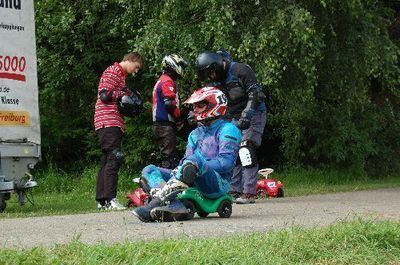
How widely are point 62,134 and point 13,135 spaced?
10.2 m

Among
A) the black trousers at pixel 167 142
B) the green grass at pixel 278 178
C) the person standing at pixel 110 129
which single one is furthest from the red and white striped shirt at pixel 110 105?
the green grass at pixel 278 178

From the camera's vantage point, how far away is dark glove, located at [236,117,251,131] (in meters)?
11.6

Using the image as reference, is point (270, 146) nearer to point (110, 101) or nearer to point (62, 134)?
point (62, 134)

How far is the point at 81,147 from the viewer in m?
23.4

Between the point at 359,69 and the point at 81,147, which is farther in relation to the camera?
the point at 81,147

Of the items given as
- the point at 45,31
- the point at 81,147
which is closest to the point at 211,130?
the point at 45,31

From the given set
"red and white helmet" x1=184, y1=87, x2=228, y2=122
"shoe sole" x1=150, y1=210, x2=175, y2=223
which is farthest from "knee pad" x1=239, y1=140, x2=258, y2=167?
"shoe sole" x1=150, y1=210, x2=175, y2=223

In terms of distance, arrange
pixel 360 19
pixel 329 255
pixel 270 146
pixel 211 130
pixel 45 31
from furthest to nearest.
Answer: pixel 270 146
pixel 45 31
pixel 360 19
pixel 211 130
pixel 329 255

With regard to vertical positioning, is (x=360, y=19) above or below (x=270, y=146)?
above

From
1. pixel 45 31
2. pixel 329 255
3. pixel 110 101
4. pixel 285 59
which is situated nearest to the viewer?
pixel 329 255

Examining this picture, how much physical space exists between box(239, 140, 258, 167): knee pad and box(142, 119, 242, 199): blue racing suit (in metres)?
2.77

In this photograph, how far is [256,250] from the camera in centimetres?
624

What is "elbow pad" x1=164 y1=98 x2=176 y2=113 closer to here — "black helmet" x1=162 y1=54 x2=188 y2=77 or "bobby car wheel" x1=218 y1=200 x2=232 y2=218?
"black helmet" x1=162 y1=54 x2=188 y2=77

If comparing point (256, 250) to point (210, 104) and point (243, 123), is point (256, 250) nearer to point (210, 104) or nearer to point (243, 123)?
point (210, 104)
